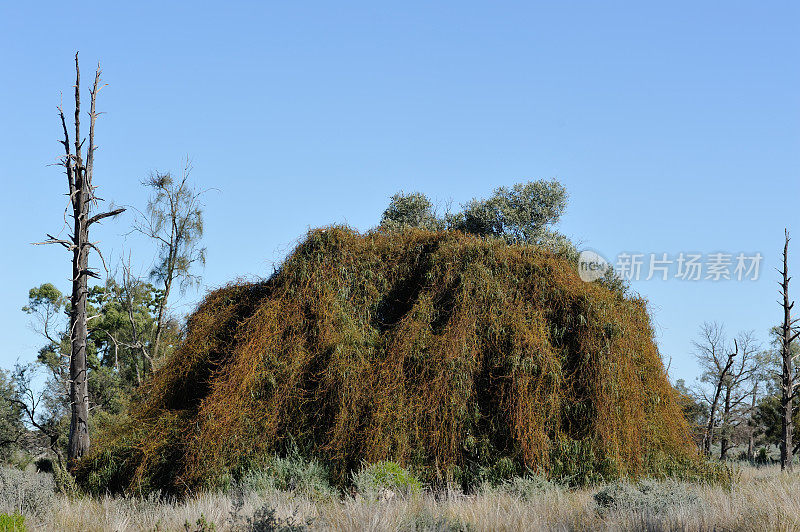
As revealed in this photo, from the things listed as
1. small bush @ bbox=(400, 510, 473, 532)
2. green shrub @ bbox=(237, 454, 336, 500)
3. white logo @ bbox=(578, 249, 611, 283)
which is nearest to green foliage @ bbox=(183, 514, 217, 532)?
small bush @ bbox=(400, 510, 473, 532)

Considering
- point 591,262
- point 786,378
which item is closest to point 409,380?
point 591,262

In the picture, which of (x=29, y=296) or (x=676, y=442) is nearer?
(x=676, y=442)

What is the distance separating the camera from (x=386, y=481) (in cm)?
1054

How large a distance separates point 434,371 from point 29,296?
32.1 m

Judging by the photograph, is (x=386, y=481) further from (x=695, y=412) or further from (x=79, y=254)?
(x=695, y=412)

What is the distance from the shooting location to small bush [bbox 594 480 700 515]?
8.75 m

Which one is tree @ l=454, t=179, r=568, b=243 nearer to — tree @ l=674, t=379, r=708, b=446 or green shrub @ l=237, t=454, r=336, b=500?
tree @ l=674, t=379, r=708, b=446

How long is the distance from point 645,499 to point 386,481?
382 cm

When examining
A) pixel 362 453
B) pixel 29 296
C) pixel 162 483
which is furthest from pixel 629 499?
pixel 29 296

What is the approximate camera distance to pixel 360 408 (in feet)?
40.7

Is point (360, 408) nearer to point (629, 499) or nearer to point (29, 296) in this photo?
point (629, 499)

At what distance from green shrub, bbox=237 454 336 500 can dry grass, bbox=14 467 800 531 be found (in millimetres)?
1496

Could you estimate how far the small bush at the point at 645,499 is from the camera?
8.75m

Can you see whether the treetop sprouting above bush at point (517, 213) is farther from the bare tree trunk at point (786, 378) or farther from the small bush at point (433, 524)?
the small bush at point (433, 524)
